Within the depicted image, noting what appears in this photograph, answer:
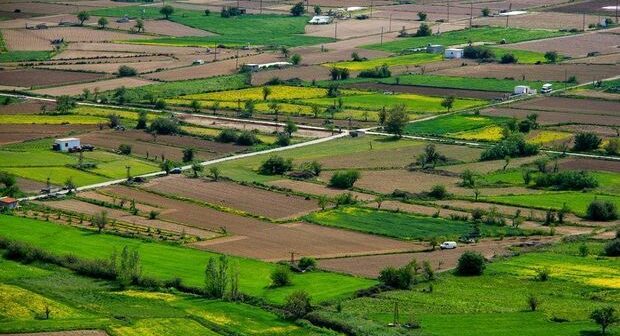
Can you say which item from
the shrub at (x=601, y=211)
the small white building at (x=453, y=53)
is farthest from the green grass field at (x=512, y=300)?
the small white building at (x=453, y=53)

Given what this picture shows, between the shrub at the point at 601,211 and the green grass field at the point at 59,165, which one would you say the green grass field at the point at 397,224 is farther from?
the green grass field at the point at 59,165

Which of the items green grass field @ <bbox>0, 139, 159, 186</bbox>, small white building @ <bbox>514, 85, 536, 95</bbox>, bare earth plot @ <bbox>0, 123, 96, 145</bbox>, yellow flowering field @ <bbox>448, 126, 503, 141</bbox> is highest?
small white building @ <bbox>514, 85, 536, 95</bbox>

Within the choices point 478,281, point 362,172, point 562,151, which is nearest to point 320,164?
point 362,172

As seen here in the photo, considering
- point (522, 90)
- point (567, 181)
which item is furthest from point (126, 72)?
point (567, 181)

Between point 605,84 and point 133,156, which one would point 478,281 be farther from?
point 605,84

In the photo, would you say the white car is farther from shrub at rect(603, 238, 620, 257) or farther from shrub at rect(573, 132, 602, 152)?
shrub at rect(573, 132, 602, 152)

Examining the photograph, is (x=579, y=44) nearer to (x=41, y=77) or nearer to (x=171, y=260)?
(x=41, y=77)

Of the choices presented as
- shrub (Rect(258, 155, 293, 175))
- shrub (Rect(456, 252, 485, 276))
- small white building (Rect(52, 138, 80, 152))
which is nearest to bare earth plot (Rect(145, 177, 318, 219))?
shrub (Rect(258, 155, 293, 175))
